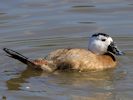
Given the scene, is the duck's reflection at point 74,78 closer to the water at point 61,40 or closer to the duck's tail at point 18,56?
the water at point 61,40

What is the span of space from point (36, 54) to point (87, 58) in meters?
1.35

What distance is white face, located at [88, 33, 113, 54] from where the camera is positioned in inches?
446

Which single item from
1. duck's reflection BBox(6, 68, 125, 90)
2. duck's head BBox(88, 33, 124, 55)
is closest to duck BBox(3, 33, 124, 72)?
duck's head BBox(88, 33, 124, 55)

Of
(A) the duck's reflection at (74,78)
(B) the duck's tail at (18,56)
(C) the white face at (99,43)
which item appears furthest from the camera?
(C) the white face at (99,43)

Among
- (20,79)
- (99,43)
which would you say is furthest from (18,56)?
(99,43)

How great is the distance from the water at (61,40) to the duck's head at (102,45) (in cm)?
31

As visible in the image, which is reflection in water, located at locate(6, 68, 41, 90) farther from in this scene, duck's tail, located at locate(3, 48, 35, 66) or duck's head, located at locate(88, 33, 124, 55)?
duck's head, located at locate(88, 33, 124, 55)

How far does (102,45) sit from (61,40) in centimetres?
160

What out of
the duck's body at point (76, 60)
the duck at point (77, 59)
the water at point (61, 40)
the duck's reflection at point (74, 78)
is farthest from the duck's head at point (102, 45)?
the duck's reflection at point (74, 78)

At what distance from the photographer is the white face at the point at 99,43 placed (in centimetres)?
1133

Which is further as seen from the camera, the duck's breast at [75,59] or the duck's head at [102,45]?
the duck's head at [102,45]

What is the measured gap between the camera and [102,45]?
1147 centimetres

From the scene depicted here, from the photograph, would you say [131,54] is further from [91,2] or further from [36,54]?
[91,2]

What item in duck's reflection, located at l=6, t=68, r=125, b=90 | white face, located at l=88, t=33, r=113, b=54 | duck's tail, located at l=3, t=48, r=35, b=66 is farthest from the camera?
white face, located at l=88, t=33, r=113, b=54
